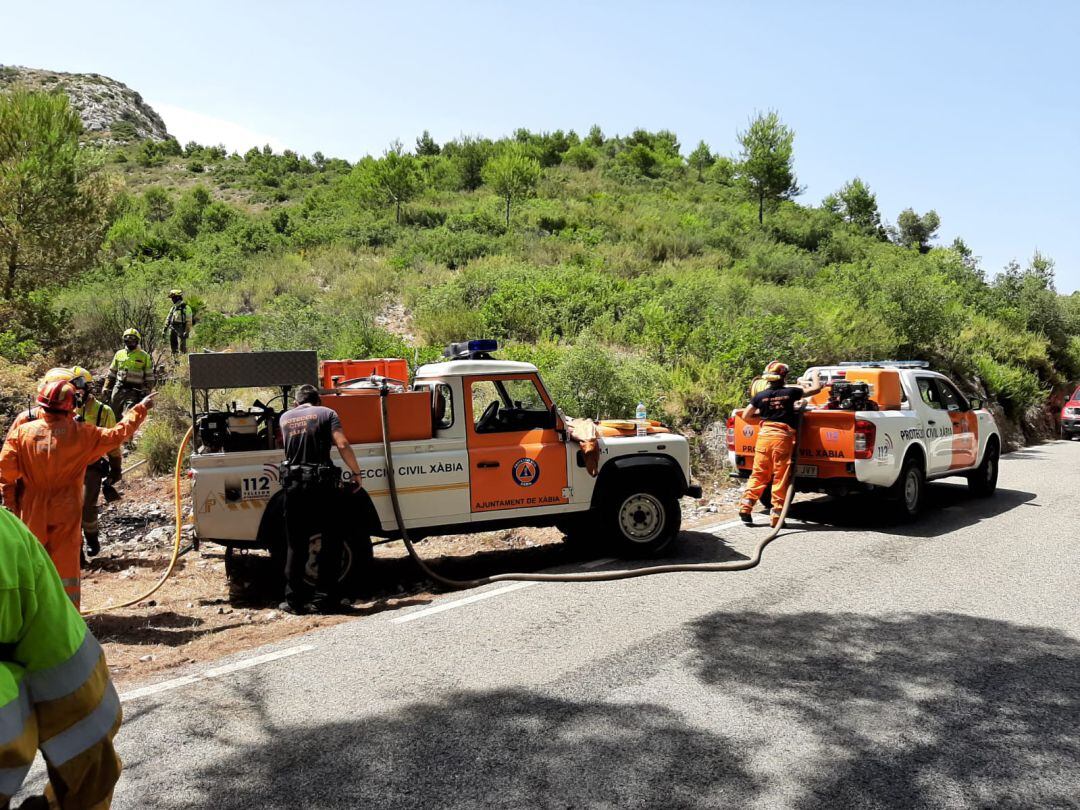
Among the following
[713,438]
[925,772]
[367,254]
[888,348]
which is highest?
[367,254]

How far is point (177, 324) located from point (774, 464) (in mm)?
12586

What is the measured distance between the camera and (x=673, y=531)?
26.5 ft

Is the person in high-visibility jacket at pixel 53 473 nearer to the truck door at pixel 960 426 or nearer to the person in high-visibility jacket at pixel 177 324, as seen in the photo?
the truck door at pixel 960 426

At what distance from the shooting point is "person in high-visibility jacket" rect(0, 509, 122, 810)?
168cm

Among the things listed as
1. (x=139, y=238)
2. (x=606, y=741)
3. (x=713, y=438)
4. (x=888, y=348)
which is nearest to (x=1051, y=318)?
(x=888, y=348)

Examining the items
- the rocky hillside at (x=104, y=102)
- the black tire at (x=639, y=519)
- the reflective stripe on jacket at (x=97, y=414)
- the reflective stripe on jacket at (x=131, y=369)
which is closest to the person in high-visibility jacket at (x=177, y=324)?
the reflective stripe on jacket at (x=131, y=369)

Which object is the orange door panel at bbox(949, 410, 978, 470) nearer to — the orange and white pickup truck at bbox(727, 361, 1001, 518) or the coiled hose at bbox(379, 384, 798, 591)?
the orange and white pickup truck at bbox(727, 361, 1001, 518)

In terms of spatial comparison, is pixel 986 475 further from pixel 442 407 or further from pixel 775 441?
pixel 442 407

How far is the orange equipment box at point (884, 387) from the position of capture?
10.2m

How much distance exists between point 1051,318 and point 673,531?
Answer: 27997 millimetres

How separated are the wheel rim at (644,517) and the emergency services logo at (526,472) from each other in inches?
41.3

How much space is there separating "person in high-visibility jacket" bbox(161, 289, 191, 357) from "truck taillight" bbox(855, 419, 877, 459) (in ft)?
43.0

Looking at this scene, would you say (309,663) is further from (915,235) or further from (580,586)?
(915,235)

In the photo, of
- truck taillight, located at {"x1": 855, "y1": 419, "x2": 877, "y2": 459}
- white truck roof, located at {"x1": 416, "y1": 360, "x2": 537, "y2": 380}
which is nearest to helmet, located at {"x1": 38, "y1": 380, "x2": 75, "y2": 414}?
white truck roof, located at {"x1": 416, "y1": 360, "x2": 537, "y2": 380}
